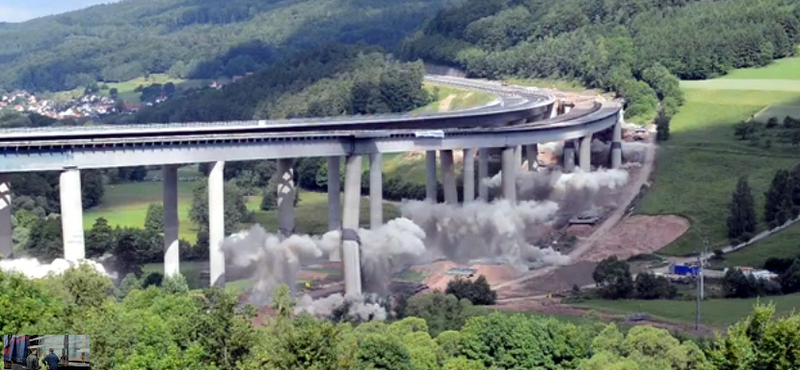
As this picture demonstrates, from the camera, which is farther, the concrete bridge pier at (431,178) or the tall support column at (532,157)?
the tall support column at (532,157)

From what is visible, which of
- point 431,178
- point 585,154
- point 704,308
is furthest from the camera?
point 585,154

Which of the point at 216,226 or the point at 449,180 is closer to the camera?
the point at 216,226

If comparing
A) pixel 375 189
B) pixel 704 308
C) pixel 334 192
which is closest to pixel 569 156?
pixel 375 189


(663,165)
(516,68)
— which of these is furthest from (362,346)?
(516,68)

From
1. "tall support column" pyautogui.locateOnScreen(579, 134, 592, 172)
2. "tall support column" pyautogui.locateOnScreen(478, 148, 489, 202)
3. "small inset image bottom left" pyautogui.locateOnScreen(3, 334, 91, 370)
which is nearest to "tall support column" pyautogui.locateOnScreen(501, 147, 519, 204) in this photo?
"tall support column" pyautogui.locateOnScreen(478, 148, 489, 202)

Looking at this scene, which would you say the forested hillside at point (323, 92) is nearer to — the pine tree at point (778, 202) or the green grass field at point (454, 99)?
the green grass field at point (454, 99)

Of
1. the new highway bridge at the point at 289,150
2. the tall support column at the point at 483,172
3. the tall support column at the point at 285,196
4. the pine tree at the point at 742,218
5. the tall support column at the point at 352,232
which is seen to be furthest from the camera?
the tall support column at the point at 483,172

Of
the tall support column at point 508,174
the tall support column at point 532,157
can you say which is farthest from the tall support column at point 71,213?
the tall support column at point 532,157

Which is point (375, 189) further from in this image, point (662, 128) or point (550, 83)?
point (550, 83)
